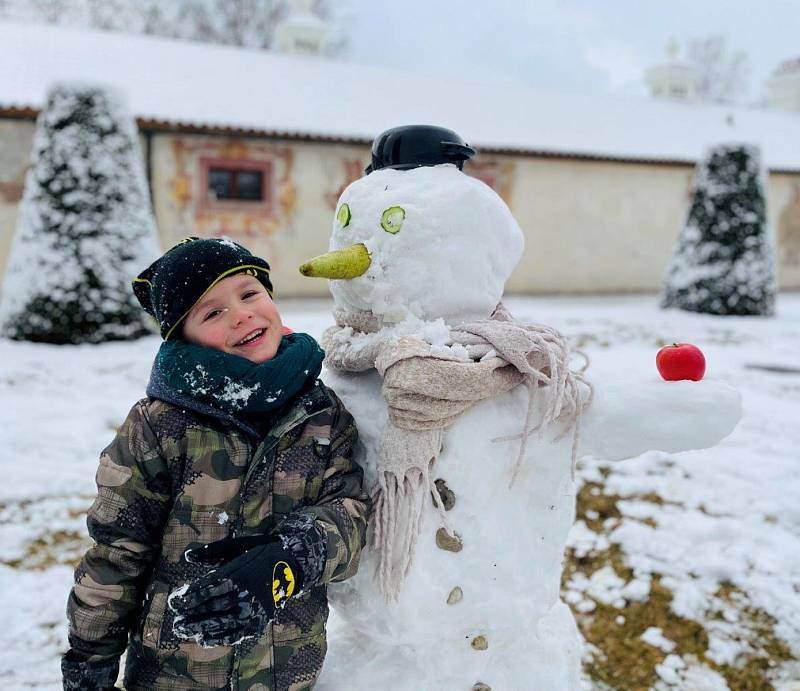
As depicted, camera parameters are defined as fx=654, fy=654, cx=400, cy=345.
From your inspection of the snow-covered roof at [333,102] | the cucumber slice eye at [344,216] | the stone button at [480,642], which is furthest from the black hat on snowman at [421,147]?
the snow-covered roof at [333,102]

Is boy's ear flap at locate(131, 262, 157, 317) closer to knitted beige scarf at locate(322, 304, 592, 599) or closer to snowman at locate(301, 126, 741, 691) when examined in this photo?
snowman at locate(301, 126, 741, 691)

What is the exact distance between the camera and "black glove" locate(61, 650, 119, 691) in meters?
1.29

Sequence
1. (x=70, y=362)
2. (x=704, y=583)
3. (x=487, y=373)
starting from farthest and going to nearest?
(x=70, y=362) → (x=704, y=583) → (x=487, y=373)

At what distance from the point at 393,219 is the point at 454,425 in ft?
1.59

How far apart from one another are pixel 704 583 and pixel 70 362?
5679 millimetres

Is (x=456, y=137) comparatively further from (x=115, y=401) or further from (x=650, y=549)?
(x=115, y=401)

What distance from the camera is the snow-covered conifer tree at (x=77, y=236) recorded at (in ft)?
22.4

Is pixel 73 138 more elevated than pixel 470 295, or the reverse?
pixel 470 295

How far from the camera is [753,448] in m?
4.34

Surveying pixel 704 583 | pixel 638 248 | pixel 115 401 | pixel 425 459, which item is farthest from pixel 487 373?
pixel 638 248

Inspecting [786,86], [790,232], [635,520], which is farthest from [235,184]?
[786,86]

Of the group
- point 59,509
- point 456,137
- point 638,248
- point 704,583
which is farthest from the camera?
point 638,248

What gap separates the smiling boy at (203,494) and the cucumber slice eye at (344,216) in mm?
303

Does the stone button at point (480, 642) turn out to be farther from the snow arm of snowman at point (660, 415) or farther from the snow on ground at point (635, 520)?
the snow on ground at point (635, 520)
